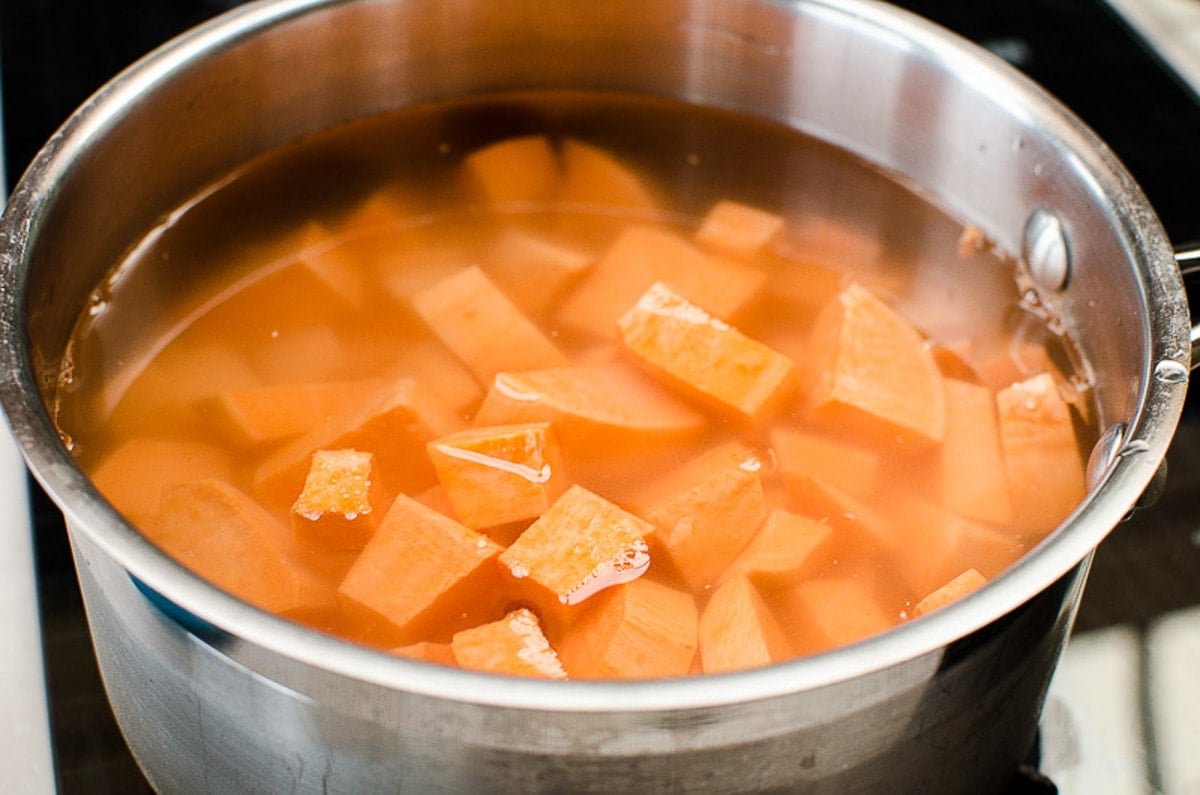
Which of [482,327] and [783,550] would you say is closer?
[783,550]

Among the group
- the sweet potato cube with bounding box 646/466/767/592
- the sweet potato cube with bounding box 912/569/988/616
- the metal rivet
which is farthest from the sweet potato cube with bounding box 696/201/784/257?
the sweet potato cube with bounding box 912/569/988/616

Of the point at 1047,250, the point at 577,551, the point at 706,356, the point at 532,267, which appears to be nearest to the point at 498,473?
the point at 577,551

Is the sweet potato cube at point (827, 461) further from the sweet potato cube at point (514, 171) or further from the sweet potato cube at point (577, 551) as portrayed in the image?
the sweet potato cube at point (514, 171)

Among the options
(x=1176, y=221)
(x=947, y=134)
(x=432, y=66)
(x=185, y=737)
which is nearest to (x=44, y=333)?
(x=185, y=737)

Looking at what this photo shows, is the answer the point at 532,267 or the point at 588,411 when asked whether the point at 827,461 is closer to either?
the point at 588,411

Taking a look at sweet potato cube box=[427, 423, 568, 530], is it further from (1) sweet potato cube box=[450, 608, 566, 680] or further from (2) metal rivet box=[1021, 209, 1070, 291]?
(2) metal rivet box=[1021, 209, 1070, 291]

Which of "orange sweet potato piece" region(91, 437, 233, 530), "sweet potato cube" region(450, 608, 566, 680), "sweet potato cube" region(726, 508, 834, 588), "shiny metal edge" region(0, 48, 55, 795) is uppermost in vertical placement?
"orange sweet potato piece" region(91, 437, 233, 530)

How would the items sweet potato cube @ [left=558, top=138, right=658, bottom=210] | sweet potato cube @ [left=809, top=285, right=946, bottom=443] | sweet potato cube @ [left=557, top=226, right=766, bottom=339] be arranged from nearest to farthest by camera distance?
sweet potato cube @ [left=809, top=285, right=946, bottom=443] → sweet potato cube @ [left=557, top=226, right=766, bottom=339] → sweet potato cube @ [left=558, top=138, right=658, bottom=210]
